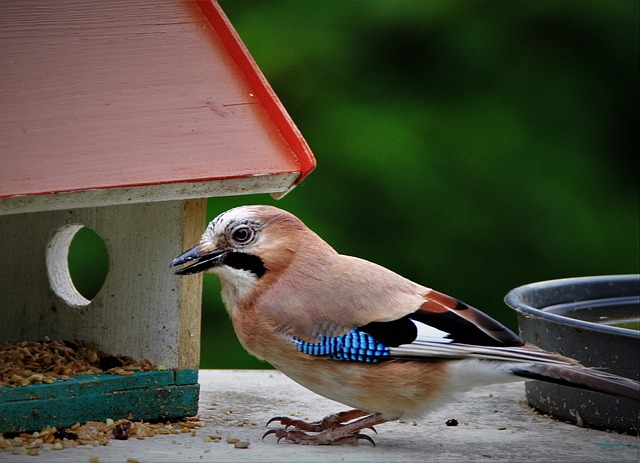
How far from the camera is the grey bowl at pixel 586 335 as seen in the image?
12.3 ft

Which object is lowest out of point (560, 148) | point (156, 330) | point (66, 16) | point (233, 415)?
point (233, 415)

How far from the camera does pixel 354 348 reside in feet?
11.6

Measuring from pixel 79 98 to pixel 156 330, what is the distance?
0.82 m

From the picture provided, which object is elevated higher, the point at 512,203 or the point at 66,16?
the point at 66,16

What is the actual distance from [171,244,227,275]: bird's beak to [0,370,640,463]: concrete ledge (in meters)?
0.49

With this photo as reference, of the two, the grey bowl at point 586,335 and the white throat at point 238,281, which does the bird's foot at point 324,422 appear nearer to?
the white throat at point 238,281

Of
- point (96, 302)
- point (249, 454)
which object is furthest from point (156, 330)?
point (249, 454)

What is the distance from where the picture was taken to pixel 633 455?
141 inches

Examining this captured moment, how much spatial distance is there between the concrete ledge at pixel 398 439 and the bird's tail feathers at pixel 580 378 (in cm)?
26

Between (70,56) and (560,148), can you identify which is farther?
(560,148)

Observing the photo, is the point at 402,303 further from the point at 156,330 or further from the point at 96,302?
the point at 96,302

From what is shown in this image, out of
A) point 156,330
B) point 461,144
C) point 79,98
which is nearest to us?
point 79,98

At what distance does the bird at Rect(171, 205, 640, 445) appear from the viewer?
3518mm

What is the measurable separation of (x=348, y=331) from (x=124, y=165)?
764 mm
